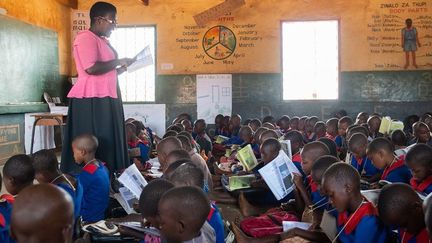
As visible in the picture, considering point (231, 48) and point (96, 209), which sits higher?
point (231, 48)

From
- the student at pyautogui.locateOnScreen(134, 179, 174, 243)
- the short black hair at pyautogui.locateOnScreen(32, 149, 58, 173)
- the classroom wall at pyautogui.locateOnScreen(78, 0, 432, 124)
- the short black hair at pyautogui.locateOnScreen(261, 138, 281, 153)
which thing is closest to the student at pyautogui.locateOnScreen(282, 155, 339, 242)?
the student at pyautogui.locateOnScreen(134, 179, 174, 243)

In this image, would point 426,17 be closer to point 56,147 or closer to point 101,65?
point 56,147

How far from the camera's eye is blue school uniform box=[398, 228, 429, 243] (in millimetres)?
2080

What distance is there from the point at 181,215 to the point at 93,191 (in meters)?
1.47

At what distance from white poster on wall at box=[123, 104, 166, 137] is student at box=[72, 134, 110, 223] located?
256 inches

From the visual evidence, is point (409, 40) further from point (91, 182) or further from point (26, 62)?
point (91, 182)

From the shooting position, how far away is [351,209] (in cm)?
234

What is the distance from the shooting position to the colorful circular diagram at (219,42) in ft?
32.2

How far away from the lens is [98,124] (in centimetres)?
351

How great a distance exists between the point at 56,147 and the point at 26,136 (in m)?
0.87

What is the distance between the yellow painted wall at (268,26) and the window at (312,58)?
14cm

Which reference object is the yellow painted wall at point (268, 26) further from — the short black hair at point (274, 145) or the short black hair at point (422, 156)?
the short black hair at point (422, 156)

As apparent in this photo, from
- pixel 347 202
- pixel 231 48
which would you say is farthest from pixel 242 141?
pixel 347 202

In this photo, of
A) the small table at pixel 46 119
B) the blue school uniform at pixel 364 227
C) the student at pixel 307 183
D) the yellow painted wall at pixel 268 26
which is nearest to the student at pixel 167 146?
the student at pixel 307 183
